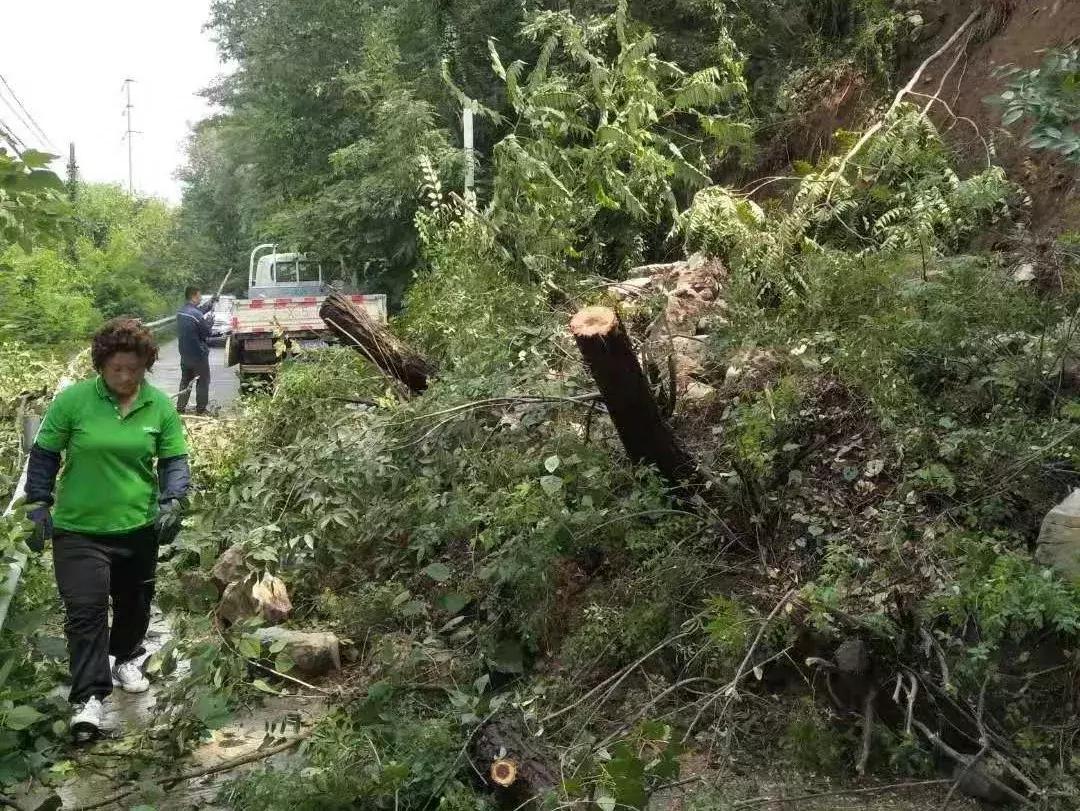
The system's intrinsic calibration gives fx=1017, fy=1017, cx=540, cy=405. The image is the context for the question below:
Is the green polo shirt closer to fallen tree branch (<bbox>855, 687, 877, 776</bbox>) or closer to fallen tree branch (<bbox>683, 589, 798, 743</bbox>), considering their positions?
fallen tree branch (<bbox>683, 589, 798, 743</bbox>)

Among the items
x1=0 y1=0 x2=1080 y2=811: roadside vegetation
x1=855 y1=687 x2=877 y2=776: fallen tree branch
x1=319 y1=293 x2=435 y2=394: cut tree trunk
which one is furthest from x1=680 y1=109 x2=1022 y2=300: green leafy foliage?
x1=855 y1=687 x2=877 y2=776: fallen tree branch

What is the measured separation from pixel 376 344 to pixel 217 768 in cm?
356

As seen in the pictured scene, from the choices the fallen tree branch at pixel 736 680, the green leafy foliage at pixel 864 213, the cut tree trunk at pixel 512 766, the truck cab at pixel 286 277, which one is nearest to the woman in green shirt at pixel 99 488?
the cut tree trunk at pixel 512 766

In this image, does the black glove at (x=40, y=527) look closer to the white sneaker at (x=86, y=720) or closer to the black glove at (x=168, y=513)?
the black glove at (x=168, y=513)

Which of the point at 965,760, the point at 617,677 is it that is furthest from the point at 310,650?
the point at 965,760

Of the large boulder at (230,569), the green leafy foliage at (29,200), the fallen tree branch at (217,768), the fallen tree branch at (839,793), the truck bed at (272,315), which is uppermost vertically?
the truck bed at (272,315)

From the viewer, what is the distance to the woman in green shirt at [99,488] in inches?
173

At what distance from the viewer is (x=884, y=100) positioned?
9773 millimetres

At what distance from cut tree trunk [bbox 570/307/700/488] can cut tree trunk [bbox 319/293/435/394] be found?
2558 millimetres

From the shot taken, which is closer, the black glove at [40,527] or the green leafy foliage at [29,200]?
the green leafy foliage at [29,200]

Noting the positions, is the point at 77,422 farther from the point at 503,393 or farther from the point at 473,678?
the point at 503,393

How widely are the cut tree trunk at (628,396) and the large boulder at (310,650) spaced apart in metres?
1.81

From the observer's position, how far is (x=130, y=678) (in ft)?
16.3

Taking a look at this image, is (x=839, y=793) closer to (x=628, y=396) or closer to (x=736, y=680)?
(x=736, y=680)
